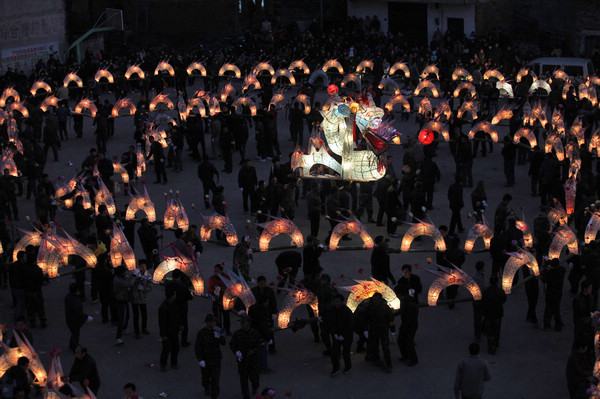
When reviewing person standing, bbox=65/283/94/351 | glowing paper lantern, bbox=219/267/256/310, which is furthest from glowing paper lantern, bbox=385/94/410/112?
person standing, bbox=65/283/94/351

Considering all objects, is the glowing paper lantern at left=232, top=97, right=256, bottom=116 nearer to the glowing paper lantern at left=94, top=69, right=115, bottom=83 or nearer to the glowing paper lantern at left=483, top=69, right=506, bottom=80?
the glowing paper lantern at left=94, top=69, right=115, bottom=83

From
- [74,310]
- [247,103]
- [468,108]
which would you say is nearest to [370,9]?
[247,103]

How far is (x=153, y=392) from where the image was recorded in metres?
15.7

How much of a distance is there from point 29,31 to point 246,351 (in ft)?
85.7

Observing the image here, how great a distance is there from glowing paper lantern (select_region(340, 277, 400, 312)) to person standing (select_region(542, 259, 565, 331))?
2.52 meters

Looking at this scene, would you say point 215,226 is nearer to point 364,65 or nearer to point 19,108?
point 19,108

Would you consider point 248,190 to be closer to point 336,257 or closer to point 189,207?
point 189,207

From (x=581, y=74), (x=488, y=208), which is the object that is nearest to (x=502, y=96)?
(x=581, y=74)

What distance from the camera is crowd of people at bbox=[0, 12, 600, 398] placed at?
52.4 feet

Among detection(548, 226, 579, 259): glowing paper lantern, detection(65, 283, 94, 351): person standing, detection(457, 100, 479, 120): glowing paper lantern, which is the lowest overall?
detection(65, 283, 94, 351): person standing

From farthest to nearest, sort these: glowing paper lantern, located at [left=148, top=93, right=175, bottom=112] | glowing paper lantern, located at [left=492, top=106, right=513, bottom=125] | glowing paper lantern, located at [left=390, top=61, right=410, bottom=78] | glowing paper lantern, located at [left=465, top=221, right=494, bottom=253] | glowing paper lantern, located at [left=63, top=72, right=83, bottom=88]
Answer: glowing paper lantern, located at [left=390, top=61, right=410, bottom=78]
glowing paper lantern, located at [left=63, top=72, right=83, bottom=88]
glowing paper lantern, located at [left=148, top=93, right=175, bottom=112]
glowing paper lantern, located at [left=492, top=106, right=513, bottom=125]
glowing paper lantern, located at [left=465, top=221, right=494, bottom=253]

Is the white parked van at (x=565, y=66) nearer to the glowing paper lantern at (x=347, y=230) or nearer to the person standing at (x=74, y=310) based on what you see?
the glowing paper lantern at (x=347, y=230)

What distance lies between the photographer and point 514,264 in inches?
703

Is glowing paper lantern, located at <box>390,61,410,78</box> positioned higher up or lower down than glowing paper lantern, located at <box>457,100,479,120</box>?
higher up
